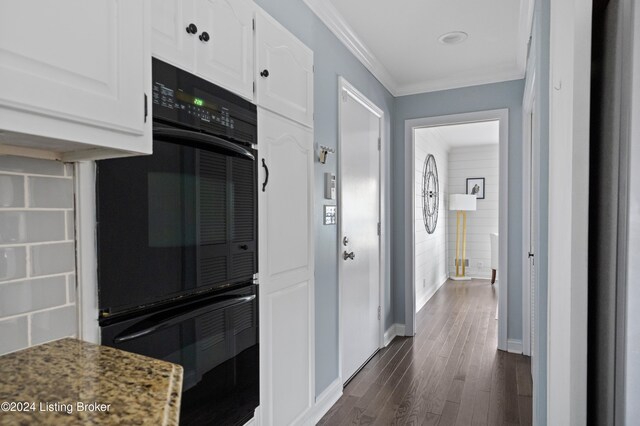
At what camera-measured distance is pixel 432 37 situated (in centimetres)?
297

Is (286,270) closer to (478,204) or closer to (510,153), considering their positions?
(510,153)

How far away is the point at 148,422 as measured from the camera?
2.19 ft

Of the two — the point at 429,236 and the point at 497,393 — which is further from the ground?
the point at 429,236

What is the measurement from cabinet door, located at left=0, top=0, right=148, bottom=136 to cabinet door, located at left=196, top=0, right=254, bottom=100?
17.4 inches

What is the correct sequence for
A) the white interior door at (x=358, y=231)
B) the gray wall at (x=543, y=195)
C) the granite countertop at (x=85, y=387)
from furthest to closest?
the white interior door at (x=358, y=231) → the gray wall at (x=543, y=195) → the granite countertop at (x=85, y=387)

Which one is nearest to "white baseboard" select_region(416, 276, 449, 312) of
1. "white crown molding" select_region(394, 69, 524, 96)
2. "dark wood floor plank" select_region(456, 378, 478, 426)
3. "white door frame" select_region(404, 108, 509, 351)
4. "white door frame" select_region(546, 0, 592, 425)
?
"white door frame" select_region(404, 108, 509, 351)

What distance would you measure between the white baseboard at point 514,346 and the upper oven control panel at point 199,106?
3167 mm

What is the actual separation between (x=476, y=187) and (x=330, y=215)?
5.62 metres

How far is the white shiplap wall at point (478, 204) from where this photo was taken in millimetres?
7320

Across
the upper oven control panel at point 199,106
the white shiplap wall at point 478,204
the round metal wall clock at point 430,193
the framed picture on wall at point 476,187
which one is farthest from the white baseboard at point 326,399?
the framed picture on wall at point 476,187

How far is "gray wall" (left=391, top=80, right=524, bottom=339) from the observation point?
11.8ft

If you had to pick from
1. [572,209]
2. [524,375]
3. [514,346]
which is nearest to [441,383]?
[524,375]

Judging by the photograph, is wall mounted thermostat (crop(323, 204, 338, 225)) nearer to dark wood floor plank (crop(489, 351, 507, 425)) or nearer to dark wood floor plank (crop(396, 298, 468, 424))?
dark wood floor plank (crop(396, 298, 468, 424))

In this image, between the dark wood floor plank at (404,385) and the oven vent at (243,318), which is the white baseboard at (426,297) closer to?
the dark wood floor plank at (404,385)
